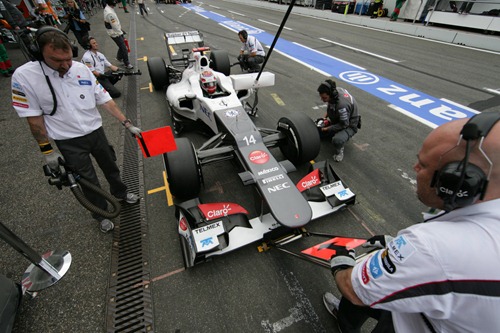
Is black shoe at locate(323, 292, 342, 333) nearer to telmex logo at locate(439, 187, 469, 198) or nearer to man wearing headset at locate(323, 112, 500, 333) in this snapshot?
man wearing headset at locate(323, 112, 500, 333)

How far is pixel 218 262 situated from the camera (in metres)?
2.65

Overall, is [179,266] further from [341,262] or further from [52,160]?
[341,262]

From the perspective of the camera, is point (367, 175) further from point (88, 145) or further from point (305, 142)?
point (88, 145)

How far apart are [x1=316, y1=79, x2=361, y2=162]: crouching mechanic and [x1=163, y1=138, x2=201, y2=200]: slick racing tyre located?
223 cm

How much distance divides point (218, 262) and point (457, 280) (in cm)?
218

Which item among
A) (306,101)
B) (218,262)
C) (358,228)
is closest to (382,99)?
(306,101)

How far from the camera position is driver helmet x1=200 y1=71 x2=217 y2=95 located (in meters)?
4.28

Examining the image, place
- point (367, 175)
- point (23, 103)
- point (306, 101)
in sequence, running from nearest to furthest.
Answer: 1. point (23, 103)
2. point (367, 175)
3. point (306, 101)

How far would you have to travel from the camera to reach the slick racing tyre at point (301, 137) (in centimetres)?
→ 351

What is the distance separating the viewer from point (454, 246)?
91cm

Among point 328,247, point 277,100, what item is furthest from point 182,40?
point 328,247

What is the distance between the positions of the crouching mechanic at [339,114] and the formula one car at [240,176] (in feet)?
2.06

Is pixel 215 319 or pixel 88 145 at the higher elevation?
pixel 88 145

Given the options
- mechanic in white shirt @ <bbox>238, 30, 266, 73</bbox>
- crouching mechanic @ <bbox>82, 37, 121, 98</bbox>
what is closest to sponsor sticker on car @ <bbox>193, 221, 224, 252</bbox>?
crouching mechanic @ <bbox>82, 37, 121, 98</bbox>
